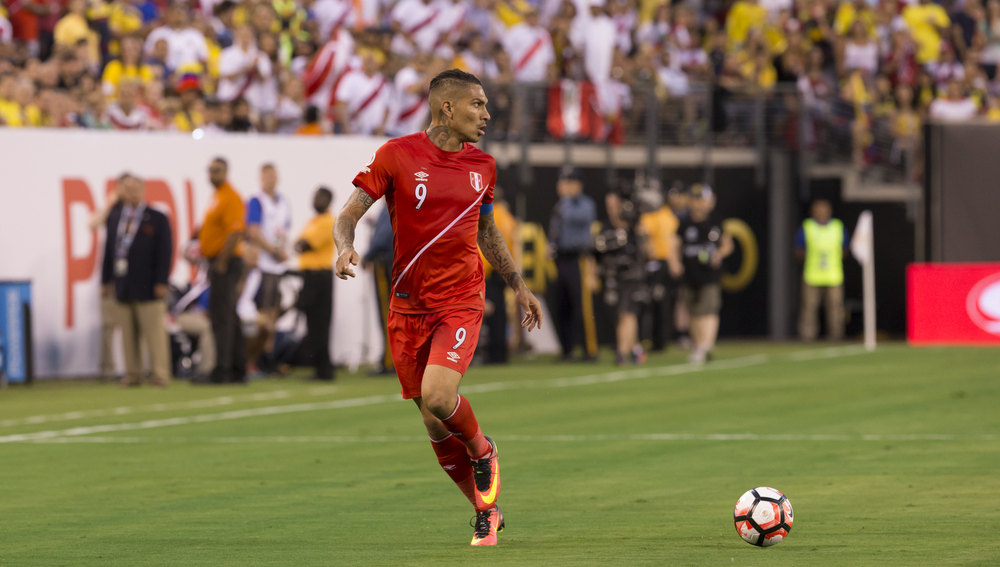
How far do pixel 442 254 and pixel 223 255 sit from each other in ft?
34.1

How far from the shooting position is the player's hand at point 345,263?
6695 millimetres

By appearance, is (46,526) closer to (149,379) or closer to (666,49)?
(149,379)

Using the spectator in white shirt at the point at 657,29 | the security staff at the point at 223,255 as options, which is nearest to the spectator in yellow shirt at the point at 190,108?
the security staff at the point at 223,255

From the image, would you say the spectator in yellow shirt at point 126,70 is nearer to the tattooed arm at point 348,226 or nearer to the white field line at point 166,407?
the white field line at point 166,407

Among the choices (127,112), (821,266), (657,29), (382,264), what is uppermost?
(657,29)

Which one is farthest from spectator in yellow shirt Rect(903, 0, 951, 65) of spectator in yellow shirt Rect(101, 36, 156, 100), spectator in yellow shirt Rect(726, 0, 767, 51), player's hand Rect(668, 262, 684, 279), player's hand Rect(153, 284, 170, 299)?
player's hand Rect(153, 284, 170, 299)

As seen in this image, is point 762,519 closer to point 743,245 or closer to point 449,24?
point 449,24

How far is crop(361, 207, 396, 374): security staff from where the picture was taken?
19.2 meters

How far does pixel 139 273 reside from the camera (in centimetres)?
1772

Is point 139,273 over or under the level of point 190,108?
under

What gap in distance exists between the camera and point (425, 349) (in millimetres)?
7578

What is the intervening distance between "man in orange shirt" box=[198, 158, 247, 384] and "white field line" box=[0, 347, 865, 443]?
2305mm

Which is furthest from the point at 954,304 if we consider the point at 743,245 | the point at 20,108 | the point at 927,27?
the point at 20,108

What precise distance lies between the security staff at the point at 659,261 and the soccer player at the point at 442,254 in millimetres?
14676
